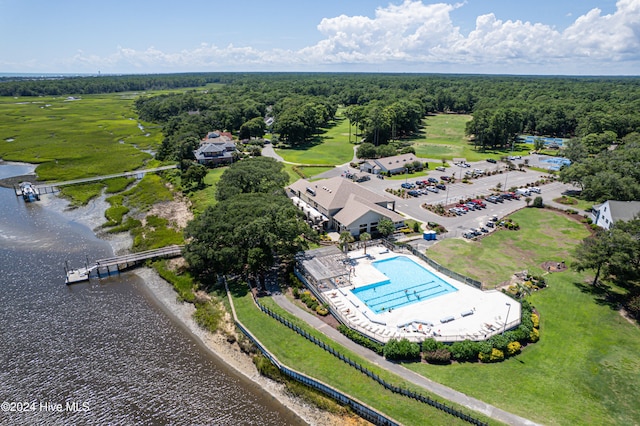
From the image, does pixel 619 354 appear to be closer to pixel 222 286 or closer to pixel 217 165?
pixel 222 286

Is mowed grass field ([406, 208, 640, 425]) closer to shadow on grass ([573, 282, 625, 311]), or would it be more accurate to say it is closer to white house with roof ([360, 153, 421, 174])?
shadow on grass ([573, 282, 625, 311])

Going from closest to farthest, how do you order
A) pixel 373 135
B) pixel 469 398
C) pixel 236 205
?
pixel 469 398, pixel 236 205, pixel 373 135

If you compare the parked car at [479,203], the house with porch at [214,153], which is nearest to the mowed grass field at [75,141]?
the house with porch at [214,153]

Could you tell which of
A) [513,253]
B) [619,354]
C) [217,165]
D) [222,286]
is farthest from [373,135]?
[619,354]

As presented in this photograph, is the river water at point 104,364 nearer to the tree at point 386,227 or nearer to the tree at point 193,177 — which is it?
the tree at point 386,227

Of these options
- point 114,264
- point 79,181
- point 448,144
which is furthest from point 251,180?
point 448,144

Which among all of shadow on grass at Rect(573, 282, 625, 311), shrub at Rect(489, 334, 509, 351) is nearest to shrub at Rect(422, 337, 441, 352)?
shrub at Rect(489, 334, 509, 351)
